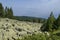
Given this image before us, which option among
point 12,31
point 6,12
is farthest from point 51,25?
point 6,12

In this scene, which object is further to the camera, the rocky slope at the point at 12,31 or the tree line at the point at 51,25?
the tree line at the point at 51,25

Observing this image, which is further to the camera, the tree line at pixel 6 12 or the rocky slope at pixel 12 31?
the tree line at pixel 6 12

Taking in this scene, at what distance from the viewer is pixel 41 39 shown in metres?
29.6

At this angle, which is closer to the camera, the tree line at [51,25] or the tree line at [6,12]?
the tree line at [51,25]

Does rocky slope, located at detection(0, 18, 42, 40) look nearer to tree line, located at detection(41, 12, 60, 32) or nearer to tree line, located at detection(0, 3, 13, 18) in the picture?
tree line, located at detection(41, 12, 60, 32)

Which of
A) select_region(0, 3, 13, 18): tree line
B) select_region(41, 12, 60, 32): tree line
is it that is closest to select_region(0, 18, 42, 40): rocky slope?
select_region(41, 12, 60, 32): tree line

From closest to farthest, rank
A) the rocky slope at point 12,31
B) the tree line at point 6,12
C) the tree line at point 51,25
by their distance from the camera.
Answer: the rocky slope at point 12,31
the tree line at point 51,25
the tree line at point 6,12

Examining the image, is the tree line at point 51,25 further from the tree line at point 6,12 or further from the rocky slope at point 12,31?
the tree line at point 6,12

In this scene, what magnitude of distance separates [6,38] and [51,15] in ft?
143

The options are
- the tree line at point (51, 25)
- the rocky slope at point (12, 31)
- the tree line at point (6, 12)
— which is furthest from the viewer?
the tree line at point (6, 12)

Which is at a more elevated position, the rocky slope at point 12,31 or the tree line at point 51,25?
the rocky slope at point 12,31

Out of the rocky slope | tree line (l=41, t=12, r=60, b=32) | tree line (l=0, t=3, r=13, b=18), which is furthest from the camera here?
tree line (l=0, t=3, r=13, b=18)

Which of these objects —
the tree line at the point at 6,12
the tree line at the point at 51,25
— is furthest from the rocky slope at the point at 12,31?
the tree line at the point at 6,12

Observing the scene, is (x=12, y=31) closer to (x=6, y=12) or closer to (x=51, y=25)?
(x=51, y=25)
